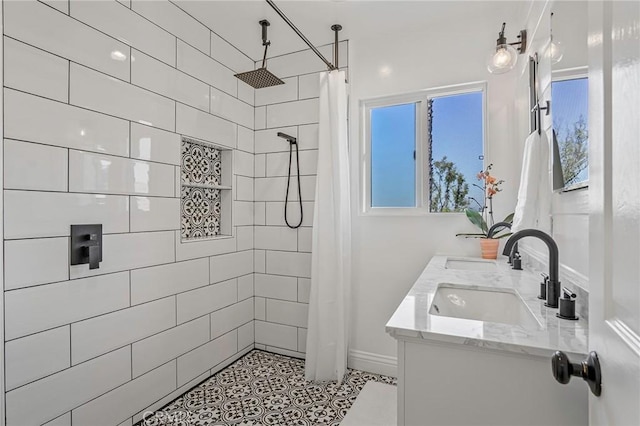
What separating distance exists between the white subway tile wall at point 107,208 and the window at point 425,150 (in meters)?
1.20

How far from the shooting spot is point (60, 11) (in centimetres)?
151

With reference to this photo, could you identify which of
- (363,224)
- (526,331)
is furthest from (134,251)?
(526,331)

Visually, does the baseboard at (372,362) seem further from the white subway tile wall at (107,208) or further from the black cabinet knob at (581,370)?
the black cabinet knob at (581,370)

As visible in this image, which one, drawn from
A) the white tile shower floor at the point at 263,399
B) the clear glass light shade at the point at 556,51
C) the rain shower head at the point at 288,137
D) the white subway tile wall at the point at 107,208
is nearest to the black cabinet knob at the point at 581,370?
the clear glass light shade at the point at 556,51

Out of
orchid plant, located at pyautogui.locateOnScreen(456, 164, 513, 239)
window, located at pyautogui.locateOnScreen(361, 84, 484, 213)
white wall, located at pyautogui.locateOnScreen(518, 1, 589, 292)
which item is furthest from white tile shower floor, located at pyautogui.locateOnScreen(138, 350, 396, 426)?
Answer: white wall, located at pyautogui.locateOnScreen(518, 1, 589, 292)

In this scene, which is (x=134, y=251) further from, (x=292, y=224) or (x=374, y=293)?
(x=374, y=293)

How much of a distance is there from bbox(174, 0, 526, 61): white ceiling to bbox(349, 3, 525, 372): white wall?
0.23 feet

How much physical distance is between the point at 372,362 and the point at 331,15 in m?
2.46

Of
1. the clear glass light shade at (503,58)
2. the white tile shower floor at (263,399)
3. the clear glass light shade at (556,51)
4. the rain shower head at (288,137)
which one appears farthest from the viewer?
the rain shower head at (288,137)

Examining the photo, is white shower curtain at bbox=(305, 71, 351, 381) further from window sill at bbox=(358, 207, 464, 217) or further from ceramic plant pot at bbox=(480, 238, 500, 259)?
ceramic plant pot at bbox=(480, 238, 500, 259)

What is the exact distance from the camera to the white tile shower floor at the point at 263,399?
6.21 feet

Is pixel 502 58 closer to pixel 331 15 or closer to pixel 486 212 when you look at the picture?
pixel 486 212

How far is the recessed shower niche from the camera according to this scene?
2.30m

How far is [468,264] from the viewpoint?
6.80 ft
